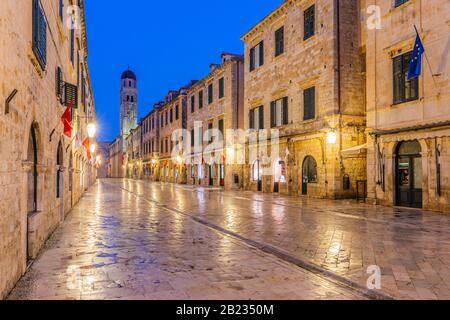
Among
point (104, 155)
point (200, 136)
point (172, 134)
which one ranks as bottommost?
point (200, 136)

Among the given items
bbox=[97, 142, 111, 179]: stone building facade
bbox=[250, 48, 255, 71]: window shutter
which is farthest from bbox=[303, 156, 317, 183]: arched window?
bbox=[97, 142, 111, 179]: stone building facade

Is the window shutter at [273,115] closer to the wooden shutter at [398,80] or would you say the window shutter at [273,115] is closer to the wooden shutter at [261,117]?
the wooden shutter at [261,117]

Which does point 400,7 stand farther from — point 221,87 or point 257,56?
point 221,87

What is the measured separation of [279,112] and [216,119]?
10.7 m

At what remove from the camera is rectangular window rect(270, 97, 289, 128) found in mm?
23094

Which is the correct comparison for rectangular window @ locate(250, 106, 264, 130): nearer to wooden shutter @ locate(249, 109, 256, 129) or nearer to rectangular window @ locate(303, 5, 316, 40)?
wooden shutter @ locate(249, 109, 256, 129)

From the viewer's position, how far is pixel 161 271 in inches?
235

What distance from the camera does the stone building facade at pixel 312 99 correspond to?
19031mm

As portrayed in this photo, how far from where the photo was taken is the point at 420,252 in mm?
7285

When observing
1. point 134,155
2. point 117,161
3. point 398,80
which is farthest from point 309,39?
point 117,161

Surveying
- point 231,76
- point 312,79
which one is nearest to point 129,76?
point 231,76

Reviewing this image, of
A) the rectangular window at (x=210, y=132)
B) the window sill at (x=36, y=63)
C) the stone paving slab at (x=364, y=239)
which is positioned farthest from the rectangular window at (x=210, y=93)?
the window sill at (x=36, y=63)

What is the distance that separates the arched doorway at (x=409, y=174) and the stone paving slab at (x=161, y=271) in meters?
9.39

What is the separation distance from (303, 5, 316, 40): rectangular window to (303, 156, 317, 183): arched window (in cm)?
681
